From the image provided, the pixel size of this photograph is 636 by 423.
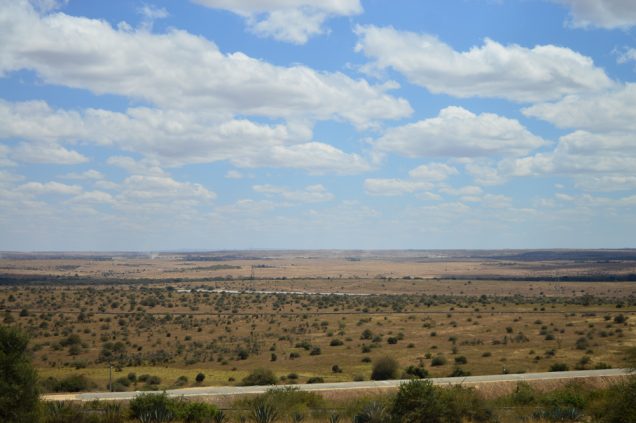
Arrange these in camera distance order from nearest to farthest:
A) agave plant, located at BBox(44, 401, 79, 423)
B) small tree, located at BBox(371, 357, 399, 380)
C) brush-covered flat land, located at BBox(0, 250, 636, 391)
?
agave plant, located at BBox(44, 401, 79, 423) < small tree, located at BBox(371, 357, 399, 380) < brush-covered flat land, located at BBox(0, 250, 636, 391)

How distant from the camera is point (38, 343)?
49.6 metres

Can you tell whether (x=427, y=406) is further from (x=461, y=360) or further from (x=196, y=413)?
(x=461, y=360)

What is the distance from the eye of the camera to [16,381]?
55.5 feet

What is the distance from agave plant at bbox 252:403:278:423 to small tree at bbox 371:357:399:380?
49.0ft

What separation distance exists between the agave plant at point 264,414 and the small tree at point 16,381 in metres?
6.46

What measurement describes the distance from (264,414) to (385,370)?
15.6m

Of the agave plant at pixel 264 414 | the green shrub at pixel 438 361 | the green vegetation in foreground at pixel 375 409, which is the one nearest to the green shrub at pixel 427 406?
the green vegetation in foreground at pixel 375 409

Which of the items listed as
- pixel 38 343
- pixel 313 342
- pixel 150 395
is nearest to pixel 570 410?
pixel 150 395

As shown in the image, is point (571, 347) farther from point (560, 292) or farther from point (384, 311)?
point (560, 292)

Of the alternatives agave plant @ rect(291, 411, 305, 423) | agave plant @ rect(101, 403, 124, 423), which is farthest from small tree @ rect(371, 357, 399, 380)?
agave plant @ rect(101, 403, 124, 423)

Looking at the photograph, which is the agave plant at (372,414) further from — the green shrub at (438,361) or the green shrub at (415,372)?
the green shrub at (438,361)

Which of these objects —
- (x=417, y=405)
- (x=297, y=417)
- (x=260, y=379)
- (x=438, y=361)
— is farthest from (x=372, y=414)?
(x=438, y=361)

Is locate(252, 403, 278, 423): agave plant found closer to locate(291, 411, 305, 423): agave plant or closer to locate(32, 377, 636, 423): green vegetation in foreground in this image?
locate(32, 377, 636, 423): green vegetation in foreground

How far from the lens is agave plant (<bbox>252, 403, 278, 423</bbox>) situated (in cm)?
1993
